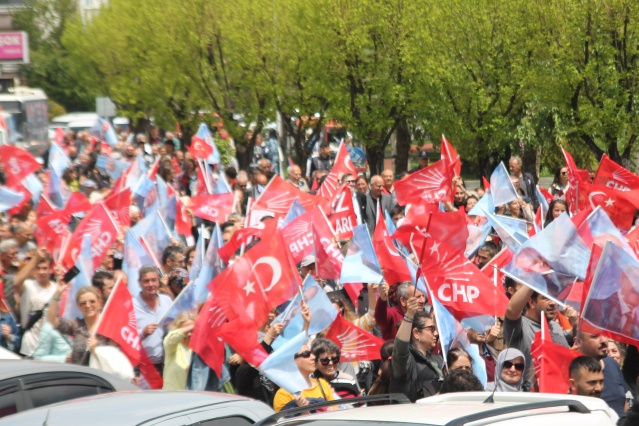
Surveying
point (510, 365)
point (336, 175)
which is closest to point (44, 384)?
point (510, 365)

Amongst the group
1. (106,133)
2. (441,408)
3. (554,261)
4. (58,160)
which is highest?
(441,408)

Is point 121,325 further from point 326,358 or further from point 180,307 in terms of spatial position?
point 326,358

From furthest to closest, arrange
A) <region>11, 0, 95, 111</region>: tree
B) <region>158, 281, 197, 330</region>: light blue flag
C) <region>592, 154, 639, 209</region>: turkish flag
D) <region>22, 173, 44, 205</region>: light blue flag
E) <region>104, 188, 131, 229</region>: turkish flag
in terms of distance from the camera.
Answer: <region>11, 0, 95, 111</region>: tree → <region>22, 173, 44, 205</region>: light blue flag → <region>104, 188, 131, 229</region>: turkish flag → <region>592, 154, 639, 209</region>: turkish flag → <region>158, 281, 197, 330</region>: light blue flag

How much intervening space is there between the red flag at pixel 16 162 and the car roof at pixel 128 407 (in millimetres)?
12415

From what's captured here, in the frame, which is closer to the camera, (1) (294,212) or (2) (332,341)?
(2) (332,341)

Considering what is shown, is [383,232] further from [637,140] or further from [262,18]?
[262,18]

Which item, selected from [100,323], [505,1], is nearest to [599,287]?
[100,323]

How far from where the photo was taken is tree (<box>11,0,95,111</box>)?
79062mm

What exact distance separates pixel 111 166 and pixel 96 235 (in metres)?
10.7

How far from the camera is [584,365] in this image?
23.4 ft

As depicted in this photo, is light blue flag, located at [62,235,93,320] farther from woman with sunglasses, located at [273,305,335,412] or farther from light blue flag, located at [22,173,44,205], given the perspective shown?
light blue flag, located at [22,173,44,205]

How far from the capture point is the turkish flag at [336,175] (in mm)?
17422

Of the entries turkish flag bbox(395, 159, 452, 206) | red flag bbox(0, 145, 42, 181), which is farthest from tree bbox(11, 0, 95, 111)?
turkish flag bbox(395, 159, 452, 206)

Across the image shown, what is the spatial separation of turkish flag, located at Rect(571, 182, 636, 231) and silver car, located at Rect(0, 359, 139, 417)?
715cm
